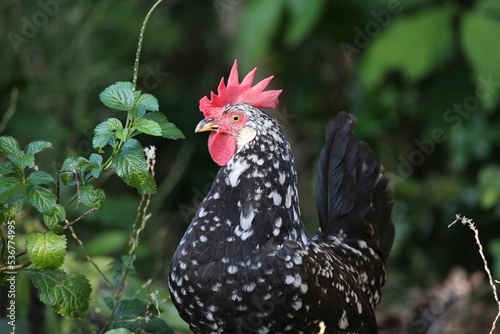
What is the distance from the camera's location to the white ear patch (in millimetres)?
2879

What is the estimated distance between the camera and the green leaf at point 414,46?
5.60 metres

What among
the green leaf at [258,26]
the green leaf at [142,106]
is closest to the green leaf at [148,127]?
the green leaf at [142,106]

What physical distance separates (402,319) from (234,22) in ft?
10.7

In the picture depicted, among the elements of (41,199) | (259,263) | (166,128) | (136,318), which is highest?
(166,128)

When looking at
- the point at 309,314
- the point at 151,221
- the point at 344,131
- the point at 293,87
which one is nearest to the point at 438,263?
the point at 293,87

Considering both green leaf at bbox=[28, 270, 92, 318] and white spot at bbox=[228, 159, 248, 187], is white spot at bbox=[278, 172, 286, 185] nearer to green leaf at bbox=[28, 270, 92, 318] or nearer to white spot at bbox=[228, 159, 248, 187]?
white spot at bbox=[228, 159, 248, 187]

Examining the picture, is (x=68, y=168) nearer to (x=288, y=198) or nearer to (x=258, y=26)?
(x=288, y=198)

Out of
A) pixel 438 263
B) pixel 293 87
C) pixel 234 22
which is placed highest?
pixel 234 22

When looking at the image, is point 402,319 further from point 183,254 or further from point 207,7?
point 207,7

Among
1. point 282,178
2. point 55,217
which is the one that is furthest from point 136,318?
point 282,178

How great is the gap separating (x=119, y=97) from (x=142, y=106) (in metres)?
0.08

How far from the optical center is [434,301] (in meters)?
5.00

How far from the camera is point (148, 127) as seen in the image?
252cm

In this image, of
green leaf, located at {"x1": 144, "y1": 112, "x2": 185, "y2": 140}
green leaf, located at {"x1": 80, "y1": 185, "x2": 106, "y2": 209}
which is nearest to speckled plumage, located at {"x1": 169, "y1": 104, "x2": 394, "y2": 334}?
green leaf, located at {"x1": 144, "y1": 112, "x2": 185, "y2": 140}
